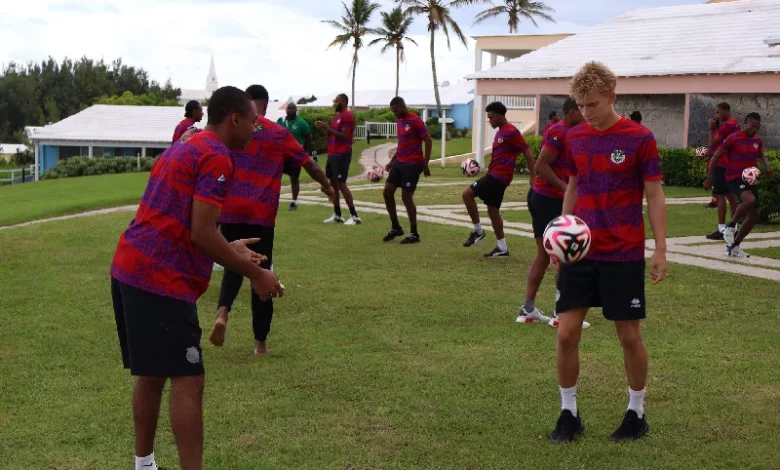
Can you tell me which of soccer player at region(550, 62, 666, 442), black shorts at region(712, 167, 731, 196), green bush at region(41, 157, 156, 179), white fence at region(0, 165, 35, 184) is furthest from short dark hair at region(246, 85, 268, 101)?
white fence at region(0, 165, 35, 184)

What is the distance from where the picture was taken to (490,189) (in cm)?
1236

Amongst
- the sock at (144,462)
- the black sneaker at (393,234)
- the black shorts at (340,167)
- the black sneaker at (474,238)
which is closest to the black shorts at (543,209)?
the black sneaker at (474,238)

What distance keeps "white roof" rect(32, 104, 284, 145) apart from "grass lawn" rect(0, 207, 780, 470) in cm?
4614

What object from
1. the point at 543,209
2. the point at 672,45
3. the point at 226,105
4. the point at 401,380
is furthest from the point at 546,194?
the point at 672,45

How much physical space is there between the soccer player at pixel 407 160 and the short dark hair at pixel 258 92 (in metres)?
5.84

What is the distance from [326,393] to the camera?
6418mm

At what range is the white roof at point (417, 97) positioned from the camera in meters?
75.6

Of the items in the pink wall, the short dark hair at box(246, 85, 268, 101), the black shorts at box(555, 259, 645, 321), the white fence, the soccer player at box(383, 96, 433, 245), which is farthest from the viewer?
the white fence

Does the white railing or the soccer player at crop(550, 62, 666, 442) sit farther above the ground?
the white railing

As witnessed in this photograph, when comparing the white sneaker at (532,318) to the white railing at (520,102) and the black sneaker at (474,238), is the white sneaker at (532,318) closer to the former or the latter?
the black sneaker at (474,238)

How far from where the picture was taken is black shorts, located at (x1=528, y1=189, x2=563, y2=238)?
8.79 metres

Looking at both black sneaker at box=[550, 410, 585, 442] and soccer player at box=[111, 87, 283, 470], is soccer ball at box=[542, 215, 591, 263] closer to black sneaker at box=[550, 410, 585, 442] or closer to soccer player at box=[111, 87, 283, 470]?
black sneaker at box=[550, 410, 585, 442]

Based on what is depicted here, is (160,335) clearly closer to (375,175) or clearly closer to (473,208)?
(473,208)

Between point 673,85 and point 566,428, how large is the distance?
75.6 ft
